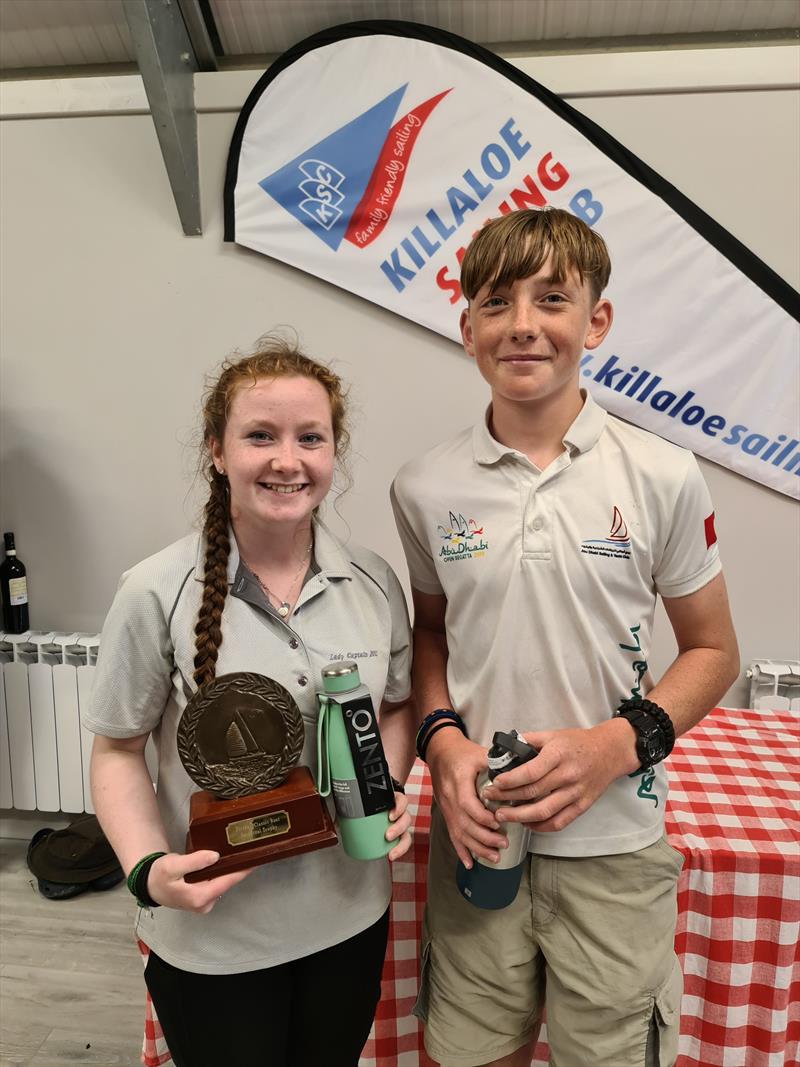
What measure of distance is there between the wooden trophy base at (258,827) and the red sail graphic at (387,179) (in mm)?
1887

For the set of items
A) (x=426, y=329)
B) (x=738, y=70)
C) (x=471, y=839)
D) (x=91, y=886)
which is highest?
(x=738, y=70)

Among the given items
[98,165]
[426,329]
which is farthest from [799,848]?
[98,165]

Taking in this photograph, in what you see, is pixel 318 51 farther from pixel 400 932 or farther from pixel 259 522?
pixel 400 932

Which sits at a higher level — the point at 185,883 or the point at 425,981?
the point at 185,883

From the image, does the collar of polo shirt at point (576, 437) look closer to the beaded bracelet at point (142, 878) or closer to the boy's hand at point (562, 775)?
the boy's hand at point (562, 775)

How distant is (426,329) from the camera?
7.80ft

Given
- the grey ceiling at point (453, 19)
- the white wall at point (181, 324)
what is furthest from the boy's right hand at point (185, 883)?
the grey ceiling at point (453, 19)

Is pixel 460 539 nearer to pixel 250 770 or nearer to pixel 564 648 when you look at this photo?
pixel 564 648

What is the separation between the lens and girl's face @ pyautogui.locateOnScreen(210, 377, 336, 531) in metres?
Result: 0.95

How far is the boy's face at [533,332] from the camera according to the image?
0.99 meters

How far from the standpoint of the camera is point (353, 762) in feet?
2.96

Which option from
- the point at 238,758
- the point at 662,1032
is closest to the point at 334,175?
the point at 238,758

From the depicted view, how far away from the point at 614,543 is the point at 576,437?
16 cm

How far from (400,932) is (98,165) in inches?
95.0
